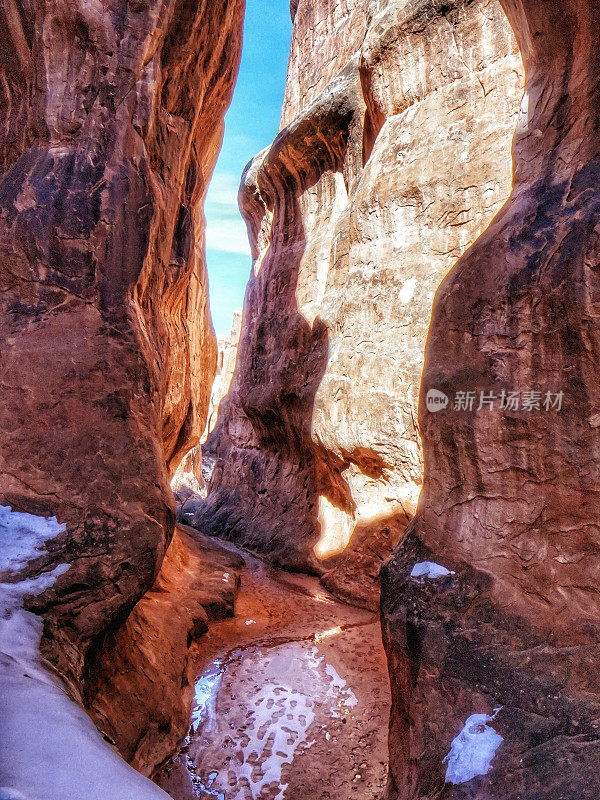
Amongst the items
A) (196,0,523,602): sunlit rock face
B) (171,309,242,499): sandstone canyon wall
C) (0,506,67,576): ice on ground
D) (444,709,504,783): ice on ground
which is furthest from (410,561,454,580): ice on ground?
(171,309,242,499): sandstone canyon wall

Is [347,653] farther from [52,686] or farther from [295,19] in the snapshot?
[295,19]

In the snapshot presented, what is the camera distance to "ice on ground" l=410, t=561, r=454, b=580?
288 cm

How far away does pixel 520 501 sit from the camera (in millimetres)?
2777

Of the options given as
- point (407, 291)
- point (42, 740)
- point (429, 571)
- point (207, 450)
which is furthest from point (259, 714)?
point (207, 450)

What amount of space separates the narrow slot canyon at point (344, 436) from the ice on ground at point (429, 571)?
0.02 m

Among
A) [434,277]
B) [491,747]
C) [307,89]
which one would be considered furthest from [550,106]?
[307,89]

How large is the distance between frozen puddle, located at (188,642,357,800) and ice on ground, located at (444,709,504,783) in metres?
1.30

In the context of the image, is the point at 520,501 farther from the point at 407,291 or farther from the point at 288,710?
the point at 407,291

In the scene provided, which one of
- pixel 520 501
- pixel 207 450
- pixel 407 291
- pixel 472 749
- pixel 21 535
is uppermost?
pixel 407 291

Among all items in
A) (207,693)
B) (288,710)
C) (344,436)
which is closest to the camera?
(288,710)

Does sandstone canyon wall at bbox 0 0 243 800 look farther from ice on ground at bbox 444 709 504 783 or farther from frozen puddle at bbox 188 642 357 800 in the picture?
ice on ground at bbox 444 709 504 783

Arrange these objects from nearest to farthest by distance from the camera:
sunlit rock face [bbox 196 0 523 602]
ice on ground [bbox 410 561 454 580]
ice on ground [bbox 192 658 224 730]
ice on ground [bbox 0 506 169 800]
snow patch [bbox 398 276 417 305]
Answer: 1. ice on ground [bbox 0 506 169 800]
2. ice on ground [bbox 410 561 454 580]
3. ice on ground [bbox 192 658 224 730]
4. sunlit rock face [bbox 196 0 523 602]
5. snow patch [bbox 398 276 417 305]

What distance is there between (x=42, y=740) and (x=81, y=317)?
2.82m

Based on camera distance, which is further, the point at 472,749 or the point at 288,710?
the point at 288,710
